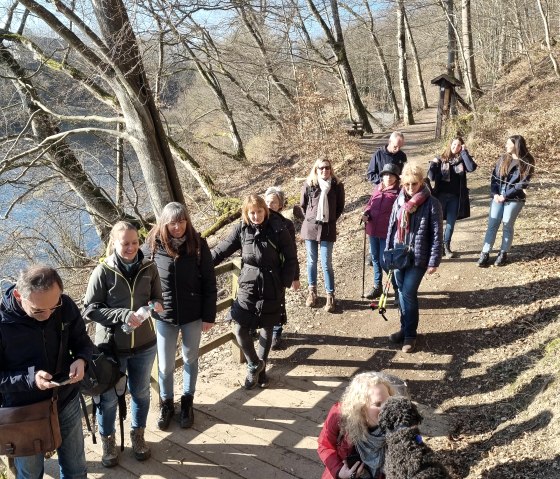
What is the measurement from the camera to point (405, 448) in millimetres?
2158

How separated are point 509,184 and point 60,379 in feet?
18.1

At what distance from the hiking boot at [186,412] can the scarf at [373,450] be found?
1.86 m

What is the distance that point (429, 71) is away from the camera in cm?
4491

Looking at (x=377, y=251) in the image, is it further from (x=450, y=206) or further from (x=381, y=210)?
(x=450, y=206)

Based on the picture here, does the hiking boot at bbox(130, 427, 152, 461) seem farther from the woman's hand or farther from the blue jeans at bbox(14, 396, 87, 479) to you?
the woman's hand

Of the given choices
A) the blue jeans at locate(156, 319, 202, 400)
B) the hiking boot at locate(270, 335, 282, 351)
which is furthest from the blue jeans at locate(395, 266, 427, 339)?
the blue jeans at locate(156, 319, 202, 400)

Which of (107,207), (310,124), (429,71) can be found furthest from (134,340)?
(429,71)

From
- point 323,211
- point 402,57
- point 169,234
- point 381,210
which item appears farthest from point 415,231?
point 402,57

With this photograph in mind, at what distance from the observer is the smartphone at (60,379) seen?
2.86 m

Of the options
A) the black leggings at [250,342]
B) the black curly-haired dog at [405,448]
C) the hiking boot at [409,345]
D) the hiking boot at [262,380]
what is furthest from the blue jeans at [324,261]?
the black curly-haired dog at [405,448]

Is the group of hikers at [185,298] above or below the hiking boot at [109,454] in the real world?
above

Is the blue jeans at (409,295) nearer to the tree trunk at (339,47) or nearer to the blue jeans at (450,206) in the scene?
the blue jeans at (450,206)

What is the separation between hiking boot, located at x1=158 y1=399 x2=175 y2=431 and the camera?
4145mm

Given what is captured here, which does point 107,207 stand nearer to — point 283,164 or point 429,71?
point 283,164
